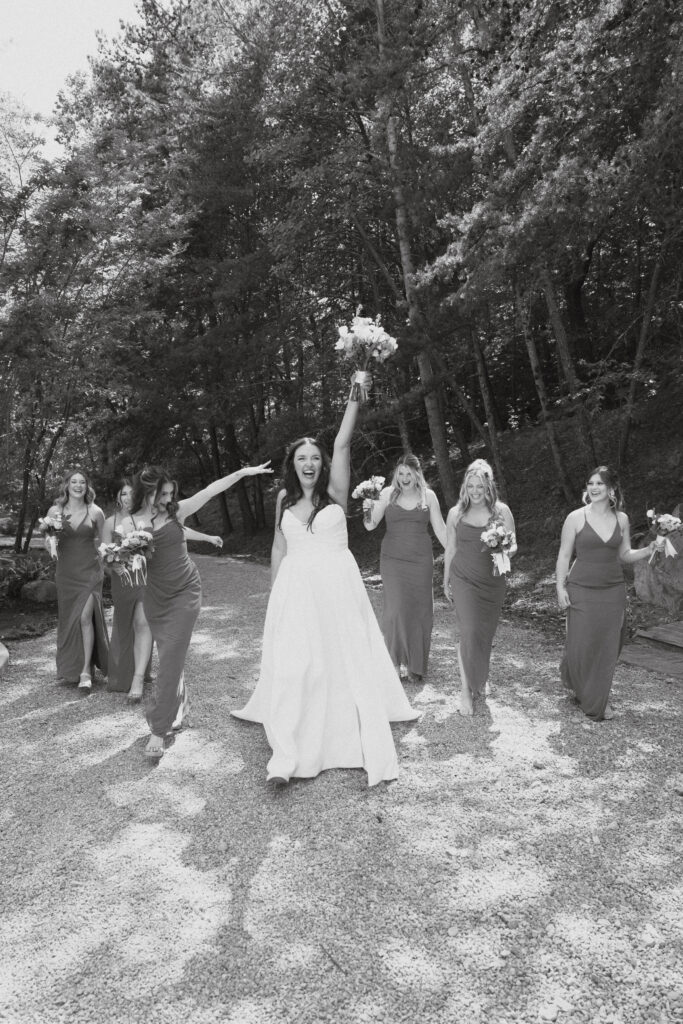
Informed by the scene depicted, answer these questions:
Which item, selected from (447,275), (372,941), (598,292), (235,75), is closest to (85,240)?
(447,275)

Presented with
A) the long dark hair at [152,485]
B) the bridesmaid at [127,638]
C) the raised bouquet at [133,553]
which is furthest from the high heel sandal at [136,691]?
the long dark hair at [152,485]

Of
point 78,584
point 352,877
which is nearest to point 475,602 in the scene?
point 352,877

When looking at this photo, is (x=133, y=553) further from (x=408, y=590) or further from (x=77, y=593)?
(x=408, y=590)

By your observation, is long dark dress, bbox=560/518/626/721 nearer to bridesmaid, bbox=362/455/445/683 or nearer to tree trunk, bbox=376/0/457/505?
bridesmaid, bbox=362/455/445/683

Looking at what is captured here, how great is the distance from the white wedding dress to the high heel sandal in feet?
7.63

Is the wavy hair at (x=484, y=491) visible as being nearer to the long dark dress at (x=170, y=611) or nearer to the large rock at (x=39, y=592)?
the long dark dress at (x=170, y=611)

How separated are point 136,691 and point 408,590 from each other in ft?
8.69

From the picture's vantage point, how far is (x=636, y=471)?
1524cm

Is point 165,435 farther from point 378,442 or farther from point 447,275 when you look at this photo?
point 447,275

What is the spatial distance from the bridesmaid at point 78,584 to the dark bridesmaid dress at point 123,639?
0.35 meters

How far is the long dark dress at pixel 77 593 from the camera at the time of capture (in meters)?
7.62

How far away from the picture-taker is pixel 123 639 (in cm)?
733

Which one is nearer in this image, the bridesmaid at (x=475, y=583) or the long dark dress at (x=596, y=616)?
the long dark dress at (x=596, y=616)

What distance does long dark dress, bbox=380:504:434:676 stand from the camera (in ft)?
24.2
